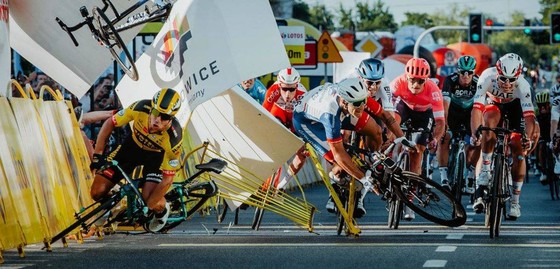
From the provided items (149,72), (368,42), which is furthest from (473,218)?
(368,42)

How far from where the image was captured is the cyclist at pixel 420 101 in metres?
18.4

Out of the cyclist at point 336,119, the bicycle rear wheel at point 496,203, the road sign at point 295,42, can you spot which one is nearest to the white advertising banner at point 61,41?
the cyclist at point 336,119

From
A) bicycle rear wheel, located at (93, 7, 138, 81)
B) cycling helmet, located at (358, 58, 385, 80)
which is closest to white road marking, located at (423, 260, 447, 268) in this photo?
cycling helmet, located at (358, 58, 385, 80)

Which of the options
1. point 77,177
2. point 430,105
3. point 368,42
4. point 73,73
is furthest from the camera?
point 368,42

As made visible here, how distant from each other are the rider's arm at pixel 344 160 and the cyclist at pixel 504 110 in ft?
5.72

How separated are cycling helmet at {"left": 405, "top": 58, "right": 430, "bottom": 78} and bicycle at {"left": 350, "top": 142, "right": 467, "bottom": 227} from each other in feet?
8.83

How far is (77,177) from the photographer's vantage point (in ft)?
51.5

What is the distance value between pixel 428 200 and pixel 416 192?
146 millimetres

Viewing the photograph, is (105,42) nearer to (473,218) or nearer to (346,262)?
(473,218)

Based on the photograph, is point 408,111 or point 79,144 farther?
point 408,111

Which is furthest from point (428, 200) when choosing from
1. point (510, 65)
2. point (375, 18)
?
point (375, 18)

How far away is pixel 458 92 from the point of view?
2095 cm

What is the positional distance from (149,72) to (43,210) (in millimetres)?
3442

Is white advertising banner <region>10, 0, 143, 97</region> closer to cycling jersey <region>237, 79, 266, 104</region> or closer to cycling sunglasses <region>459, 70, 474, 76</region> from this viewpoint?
cycling jersey <region>237, 79, 266, 104</region>
